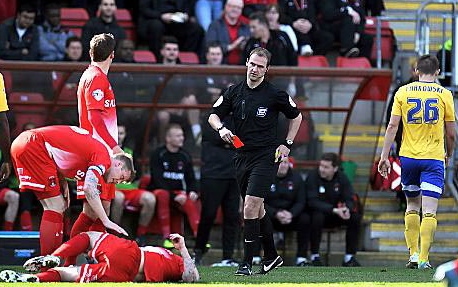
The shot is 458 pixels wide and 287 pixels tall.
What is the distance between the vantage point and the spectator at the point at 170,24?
19.0 meters

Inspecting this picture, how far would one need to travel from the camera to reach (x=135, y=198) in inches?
663

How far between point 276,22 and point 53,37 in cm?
316

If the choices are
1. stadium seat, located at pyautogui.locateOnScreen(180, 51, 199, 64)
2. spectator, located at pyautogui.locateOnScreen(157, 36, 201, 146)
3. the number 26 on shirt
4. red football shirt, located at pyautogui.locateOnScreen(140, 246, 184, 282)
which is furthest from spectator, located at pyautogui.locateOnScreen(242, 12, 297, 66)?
red football shirt, located at pyautogui.locateOnScreen(140, 246, 184, 282)

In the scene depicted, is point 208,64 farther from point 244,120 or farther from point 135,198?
point 244,120

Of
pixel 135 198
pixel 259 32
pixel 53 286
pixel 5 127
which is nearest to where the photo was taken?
pixel 53 286

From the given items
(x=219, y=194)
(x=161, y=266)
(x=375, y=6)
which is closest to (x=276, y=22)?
(x=375, y=6)

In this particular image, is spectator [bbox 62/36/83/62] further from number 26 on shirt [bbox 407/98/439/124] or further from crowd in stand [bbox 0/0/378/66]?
number 26 on shirt [bbox 407/98/439/124]

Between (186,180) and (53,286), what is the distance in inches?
280

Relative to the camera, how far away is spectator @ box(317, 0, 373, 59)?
1955 cm

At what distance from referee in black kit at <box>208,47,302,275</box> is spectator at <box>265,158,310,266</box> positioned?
4.48 metres

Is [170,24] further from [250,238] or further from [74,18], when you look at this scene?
[250,238]

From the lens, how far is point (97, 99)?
12.3 metres

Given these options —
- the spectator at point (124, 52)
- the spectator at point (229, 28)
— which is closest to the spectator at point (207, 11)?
the spectator at point (229, 28)

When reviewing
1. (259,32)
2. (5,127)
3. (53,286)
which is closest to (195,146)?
(259,32)
